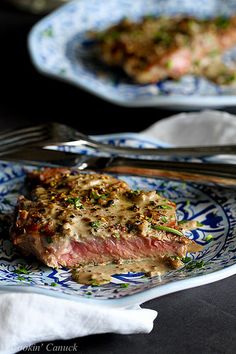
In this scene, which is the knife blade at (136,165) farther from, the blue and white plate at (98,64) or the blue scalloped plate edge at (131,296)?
the blue and white plate at (98,64)

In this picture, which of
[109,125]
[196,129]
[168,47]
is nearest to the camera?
[196,129]

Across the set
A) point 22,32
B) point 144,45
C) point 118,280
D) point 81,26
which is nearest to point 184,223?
point 118,280

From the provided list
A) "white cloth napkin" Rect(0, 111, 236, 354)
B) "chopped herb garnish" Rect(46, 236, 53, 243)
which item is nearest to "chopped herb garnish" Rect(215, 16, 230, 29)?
"chopped herb garnish" Rect(46, 236, 53, 243)

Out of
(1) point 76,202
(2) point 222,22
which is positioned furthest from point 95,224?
(2) point 222,22

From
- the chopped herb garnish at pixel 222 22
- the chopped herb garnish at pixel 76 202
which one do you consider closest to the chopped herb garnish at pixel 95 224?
the chopped herb garnish at pixel 76 202

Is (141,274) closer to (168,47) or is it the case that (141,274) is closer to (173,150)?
(173,150)

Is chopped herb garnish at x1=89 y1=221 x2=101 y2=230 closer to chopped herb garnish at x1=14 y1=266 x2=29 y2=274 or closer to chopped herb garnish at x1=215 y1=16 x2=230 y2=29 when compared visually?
chopped herb garnish at x1=14 y1=266 x2=29 y2=274
